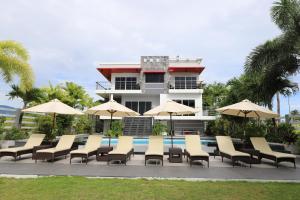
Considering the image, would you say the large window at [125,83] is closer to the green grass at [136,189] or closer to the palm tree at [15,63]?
the palm tree at [15,63]

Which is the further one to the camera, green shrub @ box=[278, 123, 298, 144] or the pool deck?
green shrub @ box=[278, 123, 298, 144]

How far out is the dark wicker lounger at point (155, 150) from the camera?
351 inches

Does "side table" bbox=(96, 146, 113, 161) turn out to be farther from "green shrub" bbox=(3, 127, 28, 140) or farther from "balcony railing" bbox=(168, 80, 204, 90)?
"balcony railing" bbox=(168, 80, 204, 90)

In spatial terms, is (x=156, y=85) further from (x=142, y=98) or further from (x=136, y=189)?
(x=136, y=189)

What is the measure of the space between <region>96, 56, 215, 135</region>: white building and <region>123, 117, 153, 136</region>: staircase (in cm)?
29

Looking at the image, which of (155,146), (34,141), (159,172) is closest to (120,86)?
(34,141)

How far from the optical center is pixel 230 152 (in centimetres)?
951

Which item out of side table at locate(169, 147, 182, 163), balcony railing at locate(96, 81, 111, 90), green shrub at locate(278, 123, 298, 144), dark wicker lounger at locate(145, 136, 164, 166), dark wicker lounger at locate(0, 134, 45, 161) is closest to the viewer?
dark wicker lounger at locate(145, 136, 164, 166)

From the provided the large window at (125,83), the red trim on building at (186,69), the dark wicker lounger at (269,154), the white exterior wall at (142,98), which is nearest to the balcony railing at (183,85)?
the red trim on building at (186,69)

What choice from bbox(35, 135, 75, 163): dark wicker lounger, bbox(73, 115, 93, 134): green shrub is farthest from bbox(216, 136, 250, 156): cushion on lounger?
bbox(73, 115, 93, 134): green shrub

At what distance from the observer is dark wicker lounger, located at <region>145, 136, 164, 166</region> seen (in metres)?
8.92

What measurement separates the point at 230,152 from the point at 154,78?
19.4 m

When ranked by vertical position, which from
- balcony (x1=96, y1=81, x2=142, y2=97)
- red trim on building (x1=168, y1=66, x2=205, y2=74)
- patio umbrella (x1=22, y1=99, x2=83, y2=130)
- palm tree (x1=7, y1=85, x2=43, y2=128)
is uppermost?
red trim on building (x1=168, y1=66, x2=205, y2=74)

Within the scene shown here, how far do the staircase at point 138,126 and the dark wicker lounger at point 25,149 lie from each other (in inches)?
546
